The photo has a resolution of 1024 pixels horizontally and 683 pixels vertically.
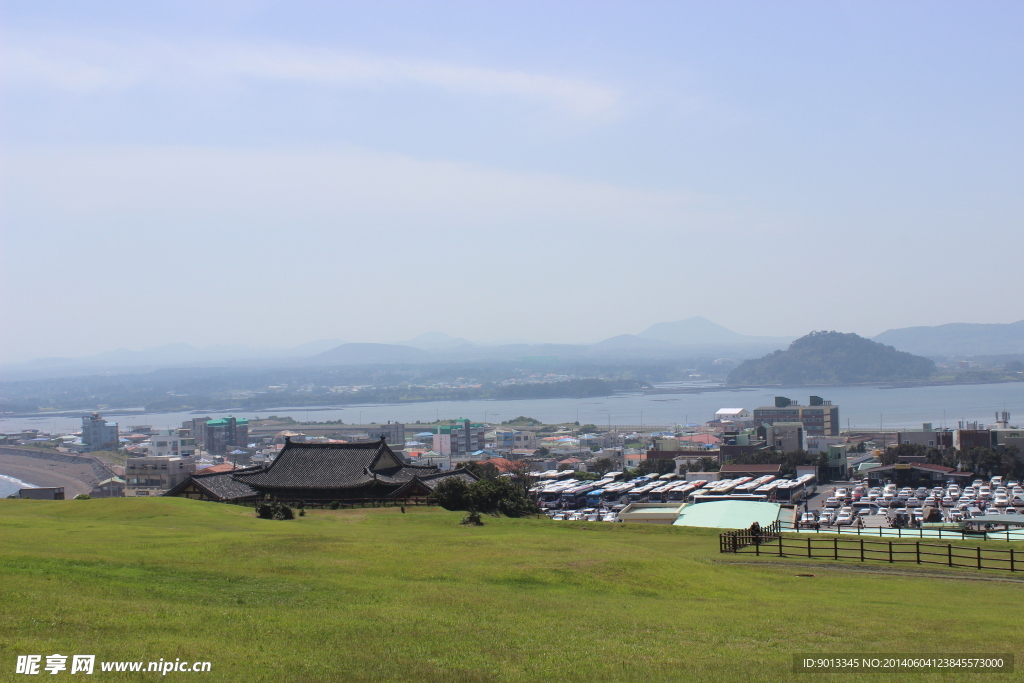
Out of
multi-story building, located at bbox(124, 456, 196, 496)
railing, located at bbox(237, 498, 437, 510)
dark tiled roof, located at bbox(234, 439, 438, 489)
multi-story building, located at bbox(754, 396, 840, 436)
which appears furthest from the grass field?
multi-story building, located at bbox(754, 396, 840, 436)

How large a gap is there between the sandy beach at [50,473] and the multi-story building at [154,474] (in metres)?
13.7

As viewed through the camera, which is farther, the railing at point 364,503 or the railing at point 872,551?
the railing at point 364,503

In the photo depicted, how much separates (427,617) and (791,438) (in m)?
72.6

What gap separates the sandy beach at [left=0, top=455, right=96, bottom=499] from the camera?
245 feet

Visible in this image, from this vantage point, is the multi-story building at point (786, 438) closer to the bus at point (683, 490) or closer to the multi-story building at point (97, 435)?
the bus at point (683, 490)

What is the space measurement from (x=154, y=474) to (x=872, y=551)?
51786mm

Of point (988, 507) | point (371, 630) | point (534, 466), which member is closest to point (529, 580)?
point (371, 630)

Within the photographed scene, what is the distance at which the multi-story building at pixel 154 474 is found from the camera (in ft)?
185

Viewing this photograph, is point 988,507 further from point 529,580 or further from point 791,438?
point 529,580

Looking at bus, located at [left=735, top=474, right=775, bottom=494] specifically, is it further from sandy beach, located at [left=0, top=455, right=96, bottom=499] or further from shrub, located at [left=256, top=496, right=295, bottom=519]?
sandy beach, located at [left=0, top=455, right=96, bottom=499]

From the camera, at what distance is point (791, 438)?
3009 inches

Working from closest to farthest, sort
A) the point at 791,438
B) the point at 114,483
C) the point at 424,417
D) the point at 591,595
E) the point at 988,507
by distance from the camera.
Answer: the point at 591,595 < the point at 988,507 < the point at 114,483 < the point at 791,438 < the point at 424,417

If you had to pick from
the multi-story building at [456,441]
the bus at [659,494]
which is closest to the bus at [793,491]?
the bus at [659,494]

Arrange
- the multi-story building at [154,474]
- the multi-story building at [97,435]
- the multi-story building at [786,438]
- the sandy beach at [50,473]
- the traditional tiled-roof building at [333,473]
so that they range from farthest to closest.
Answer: the multi-story building at [97,435]
the multi-story building at [786,438]
the sandy beach at [50,473]
the multi-story building at [154,474]
the traditional tiled-roof building at [333,473]
